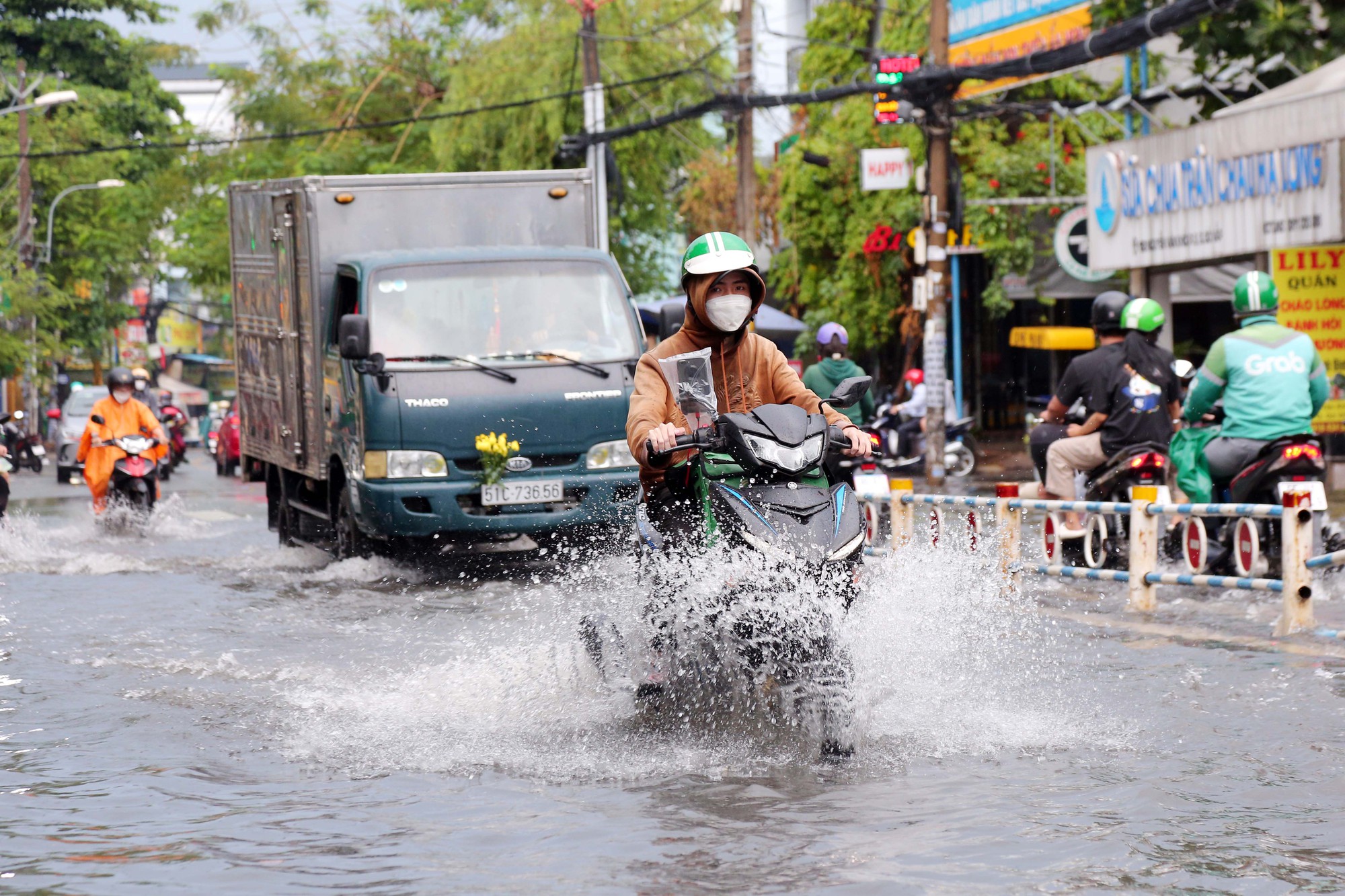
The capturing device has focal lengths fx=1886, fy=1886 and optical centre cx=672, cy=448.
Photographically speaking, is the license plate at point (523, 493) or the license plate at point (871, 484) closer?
the license plate at point (523, 493)

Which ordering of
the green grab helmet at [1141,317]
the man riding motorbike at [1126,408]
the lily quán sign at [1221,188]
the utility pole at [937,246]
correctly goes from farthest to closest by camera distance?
the utility pole at [937,246] < the lily quán sign at [1221,188] < the green grab helmet at [1141,317] < the man riding motorbike at [1126,408]

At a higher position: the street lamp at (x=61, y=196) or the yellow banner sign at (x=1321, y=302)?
the street lamp at (x=61, y=196)

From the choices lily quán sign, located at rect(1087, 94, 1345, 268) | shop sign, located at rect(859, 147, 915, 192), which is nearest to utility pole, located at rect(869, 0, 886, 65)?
shop sign, located at rect(859, 147, 915, 192)

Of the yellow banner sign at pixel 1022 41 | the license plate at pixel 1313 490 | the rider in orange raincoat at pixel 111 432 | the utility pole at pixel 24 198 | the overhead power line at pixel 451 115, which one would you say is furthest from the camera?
the utility pole at pixel 24 198

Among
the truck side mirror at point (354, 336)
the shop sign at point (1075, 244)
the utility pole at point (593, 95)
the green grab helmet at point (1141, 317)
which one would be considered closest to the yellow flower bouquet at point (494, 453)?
the truck side mirror at point (354, 336)

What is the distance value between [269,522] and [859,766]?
11.2m

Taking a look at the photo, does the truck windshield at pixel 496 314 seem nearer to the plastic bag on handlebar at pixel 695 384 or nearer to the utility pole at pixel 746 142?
the plastic bag on handlebar at pixel 695 384

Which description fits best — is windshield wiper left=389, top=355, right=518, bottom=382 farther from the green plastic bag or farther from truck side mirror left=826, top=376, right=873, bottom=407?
truck side mirror left=826, top=376, right=873, bottom=407

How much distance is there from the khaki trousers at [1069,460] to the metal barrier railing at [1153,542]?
0.27 metres

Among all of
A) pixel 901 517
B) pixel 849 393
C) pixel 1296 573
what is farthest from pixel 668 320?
pixel 849 393

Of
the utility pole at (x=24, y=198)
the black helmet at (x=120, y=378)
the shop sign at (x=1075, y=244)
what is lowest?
the black helmet at (x=120, y=378)

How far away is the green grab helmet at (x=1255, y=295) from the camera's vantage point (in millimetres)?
10562

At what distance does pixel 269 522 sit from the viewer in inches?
649

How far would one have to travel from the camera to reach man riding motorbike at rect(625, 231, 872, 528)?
251 inches
